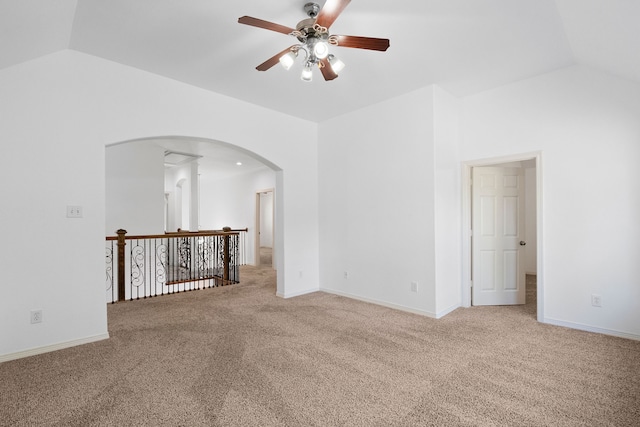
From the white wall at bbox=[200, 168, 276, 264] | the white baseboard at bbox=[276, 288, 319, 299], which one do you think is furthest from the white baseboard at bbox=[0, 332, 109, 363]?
the white wall at bbox=[200, 168, 276, 264]

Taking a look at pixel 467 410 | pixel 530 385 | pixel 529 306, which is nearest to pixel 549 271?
pixel 529 306

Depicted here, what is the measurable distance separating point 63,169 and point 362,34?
304 cm

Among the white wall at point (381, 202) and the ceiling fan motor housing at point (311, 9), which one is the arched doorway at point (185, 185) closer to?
the white wall at point (381, 202)

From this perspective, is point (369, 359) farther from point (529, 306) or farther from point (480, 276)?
point (529, 306)

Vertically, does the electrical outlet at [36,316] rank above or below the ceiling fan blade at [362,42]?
below

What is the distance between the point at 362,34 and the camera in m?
2.77

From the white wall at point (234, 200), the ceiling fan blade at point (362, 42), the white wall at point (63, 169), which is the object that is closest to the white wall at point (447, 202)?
the ceiling fan blade at point (362, 42)

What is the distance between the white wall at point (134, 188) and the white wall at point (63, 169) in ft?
10.4

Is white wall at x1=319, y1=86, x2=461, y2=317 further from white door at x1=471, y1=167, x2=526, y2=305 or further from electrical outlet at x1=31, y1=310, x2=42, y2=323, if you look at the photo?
electrical outlet at x1=31, y1=310, x2=42, y2=323

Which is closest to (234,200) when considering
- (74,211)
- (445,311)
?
(74,211)

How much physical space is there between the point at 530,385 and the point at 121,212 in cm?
673

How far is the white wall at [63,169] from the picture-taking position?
2.76 metres

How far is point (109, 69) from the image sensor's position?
10.6 feet

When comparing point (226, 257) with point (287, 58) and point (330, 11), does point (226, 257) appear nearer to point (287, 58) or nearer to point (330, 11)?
point (287, 58)
